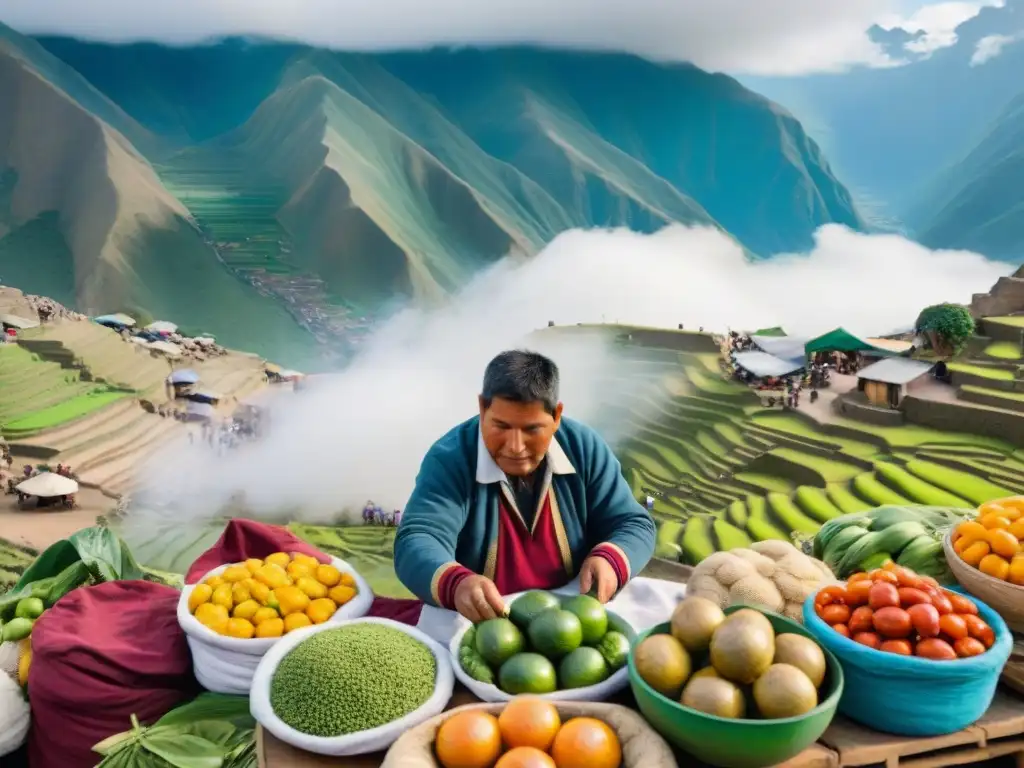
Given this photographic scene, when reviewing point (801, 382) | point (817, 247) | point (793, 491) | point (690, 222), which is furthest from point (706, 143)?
point (793, 491)

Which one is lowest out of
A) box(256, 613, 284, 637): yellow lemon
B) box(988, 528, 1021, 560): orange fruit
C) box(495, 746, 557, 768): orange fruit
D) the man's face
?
box(256, 613, 284, 637): yellow lemon

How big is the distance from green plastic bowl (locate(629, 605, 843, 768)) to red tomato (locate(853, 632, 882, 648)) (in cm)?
14

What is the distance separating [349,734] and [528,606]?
1.38 ft

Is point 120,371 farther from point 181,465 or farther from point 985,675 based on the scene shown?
point 985,675

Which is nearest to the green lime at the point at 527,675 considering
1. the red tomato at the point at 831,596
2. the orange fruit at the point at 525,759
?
the orange fruit at the point at 525,759

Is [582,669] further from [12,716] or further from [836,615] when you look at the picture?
[12,716]

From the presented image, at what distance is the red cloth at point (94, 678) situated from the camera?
204cm

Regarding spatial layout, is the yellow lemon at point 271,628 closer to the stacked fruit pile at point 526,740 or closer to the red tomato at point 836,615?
the stacked fruit pile at point 526,740

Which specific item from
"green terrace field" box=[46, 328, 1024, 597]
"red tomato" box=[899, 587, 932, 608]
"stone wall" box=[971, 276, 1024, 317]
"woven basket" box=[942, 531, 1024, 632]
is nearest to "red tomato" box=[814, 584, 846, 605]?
"red tomato" box=[899, 587, 932, 608]

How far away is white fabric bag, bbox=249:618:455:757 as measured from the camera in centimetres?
141

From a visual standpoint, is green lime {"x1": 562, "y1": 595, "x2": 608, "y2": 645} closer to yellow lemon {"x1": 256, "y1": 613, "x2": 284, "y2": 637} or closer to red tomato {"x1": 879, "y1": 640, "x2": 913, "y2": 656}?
red tomato {"x1": 879, "y1": 640, "x2": 913, "y2": 656}

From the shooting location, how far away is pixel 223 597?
2.07 metres

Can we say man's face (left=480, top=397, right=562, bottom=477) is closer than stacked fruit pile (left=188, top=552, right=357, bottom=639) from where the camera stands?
Yes

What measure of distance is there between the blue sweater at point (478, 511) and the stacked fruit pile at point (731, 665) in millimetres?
517
